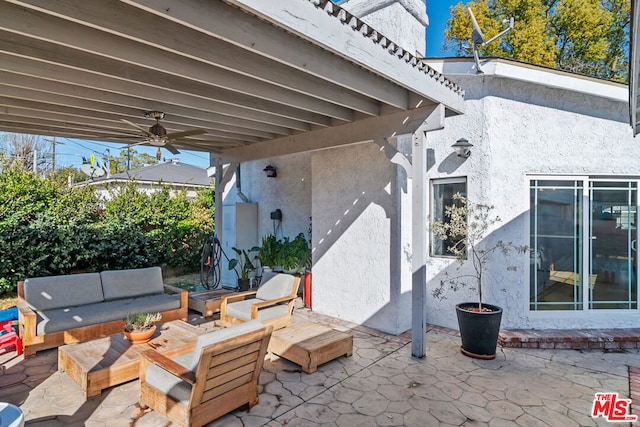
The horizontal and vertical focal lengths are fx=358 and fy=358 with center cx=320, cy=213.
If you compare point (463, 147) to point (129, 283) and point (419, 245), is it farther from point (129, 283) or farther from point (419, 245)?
point (129, 283)

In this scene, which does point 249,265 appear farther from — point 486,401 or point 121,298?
point 486,401

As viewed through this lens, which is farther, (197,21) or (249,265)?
(249,265)

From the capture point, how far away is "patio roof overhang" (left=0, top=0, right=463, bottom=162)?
291cm

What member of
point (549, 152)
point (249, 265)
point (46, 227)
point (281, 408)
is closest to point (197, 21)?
point (281, 408)

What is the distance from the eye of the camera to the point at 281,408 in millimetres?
3822

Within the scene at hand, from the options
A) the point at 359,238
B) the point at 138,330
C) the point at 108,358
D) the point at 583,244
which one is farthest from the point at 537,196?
the point at 108,358

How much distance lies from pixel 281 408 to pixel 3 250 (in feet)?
24.9

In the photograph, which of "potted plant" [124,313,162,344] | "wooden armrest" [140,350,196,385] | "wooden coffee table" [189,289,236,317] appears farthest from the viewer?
"wooden coffee table" [189,289,236,317]

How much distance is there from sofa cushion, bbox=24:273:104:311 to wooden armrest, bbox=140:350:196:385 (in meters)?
3.16

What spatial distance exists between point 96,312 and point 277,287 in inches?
113

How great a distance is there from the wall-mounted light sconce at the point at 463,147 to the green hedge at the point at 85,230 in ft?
27.7

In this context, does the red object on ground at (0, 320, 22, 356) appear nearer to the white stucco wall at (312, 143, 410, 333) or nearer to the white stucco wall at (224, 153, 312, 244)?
the white stucco wall at (312, 143, 410, 333)

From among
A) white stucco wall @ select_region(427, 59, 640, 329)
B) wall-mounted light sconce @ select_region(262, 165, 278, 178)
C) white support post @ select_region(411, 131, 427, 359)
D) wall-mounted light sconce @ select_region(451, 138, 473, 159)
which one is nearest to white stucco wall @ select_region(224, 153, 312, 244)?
wall-mounted light sconce @ select_region(262, 165, 278, 178)

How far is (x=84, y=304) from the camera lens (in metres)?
6.02
